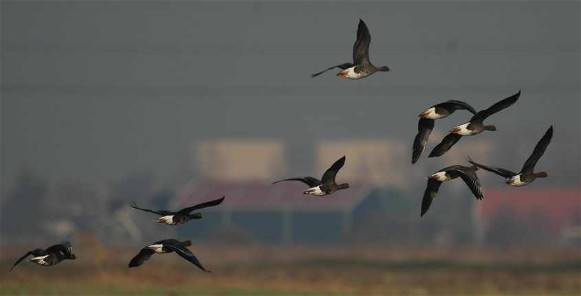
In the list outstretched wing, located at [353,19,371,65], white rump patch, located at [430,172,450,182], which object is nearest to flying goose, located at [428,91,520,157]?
white rump patch, located at [430,172,450,182]

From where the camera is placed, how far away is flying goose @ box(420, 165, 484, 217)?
19.0 metres

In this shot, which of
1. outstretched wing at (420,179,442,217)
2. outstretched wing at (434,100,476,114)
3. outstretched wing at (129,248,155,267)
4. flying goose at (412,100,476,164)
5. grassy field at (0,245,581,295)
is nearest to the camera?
outstretched wing at (129,248,155,267)

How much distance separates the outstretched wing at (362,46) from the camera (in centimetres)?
2027

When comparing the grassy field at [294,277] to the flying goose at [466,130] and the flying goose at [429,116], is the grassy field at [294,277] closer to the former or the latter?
the flying goose at [429,116]

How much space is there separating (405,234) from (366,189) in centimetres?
1028

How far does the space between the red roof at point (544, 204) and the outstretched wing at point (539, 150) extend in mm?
94722

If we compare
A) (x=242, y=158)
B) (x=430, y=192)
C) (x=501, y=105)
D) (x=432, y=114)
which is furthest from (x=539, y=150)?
(x=242, y=158)

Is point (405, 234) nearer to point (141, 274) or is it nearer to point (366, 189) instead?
point (366, 189)

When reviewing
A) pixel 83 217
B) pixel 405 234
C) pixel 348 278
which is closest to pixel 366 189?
pixel 405 234

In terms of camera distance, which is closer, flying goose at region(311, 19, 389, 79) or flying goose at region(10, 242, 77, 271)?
flying goose at region(10, 242, 77, 271)

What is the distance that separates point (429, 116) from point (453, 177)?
881 millimetres

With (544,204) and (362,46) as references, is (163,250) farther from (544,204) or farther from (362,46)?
(544,204)

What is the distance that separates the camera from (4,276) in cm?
4656

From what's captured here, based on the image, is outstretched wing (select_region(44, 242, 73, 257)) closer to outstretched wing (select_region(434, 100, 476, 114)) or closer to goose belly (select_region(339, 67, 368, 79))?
goose belly (select_region(339, 67, 368, 79))
